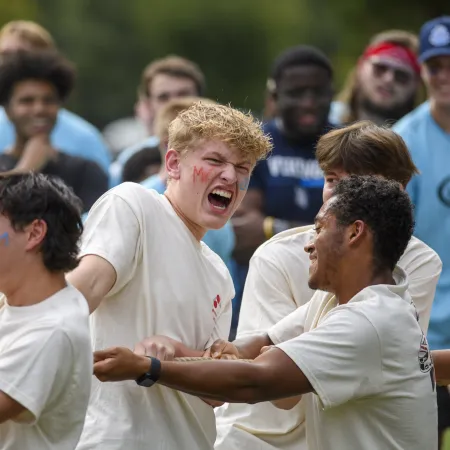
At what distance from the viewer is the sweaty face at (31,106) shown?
9086mm

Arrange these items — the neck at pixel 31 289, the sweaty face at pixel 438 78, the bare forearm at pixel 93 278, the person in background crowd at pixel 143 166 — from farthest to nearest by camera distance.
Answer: the person in background crowd at pixel 143 166 → the sweaty face at pixel 438 78 → the bare forearm at pixel 93 278 → the neck at pixel 31 289

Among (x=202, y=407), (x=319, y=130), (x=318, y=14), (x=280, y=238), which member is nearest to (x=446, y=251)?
(x=319, y=130)

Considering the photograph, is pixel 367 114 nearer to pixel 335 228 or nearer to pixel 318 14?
pixel 335 228

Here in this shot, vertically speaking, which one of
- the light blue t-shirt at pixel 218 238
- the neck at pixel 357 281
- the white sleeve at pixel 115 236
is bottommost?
the neck at pixel 357 281

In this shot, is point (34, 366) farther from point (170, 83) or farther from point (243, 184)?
point (170, 83)

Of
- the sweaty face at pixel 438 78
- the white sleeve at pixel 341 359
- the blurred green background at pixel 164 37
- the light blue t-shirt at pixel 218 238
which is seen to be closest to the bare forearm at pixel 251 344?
the white sleeve at pixel 341 359

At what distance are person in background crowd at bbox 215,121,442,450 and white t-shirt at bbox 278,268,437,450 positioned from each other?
68cm

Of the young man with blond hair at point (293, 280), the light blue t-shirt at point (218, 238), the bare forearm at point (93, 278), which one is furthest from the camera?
the light blue t-shirt at point (218, 238)

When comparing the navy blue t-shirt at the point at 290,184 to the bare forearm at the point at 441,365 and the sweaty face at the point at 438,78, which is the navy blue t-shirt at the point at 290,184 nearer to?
the sweaty face at the point at 438,78

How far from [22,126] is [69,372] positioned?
466cm

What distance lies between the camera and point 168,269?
5418 mm

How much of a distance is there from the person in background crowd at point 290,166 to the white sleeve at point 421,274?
2834 mm

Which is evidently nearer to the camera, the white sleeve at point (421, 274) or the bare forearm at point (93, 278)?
the bare forearm at point (93, 278)

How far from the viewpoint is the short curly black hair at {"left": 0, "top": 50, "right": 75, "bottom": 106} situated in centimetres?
912
